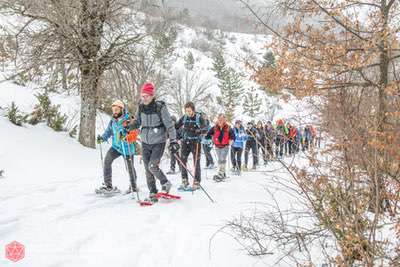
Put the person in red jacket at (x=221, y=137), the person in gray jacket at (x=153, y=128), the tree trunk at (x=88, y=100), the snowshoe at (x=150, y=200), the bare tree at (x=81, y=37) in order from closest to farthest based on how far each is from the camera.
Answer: the snowshoe at (x=150, y=200) → the person in gray jacket at (x=153, y=128) → the person in red jacket at (x=221, y=137) → the bare tree at (x=81, y=37) → the tree trunk at (x=88, y=100)

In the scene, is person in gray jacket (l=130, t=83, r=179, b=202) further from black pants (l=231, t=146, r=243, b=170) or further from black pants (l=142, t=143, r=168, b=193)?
black pants (l=231, t=146, r=243, b=170)

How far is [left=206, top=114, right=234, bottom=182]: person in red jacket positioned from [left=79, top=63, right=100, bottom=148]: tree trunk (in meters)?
5.43

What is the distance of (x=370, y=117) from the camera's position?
311cm

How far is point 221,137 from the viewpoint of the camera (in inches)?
409

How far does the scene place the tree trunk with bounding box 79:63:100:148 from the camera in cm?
1334

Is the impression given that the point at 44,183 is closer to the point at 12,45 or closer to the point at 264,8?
the point at 264,8

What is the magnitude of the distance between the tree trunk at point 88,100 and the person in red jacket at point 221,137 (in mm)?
5427

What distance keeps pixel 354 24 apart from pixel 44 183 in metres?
6.73

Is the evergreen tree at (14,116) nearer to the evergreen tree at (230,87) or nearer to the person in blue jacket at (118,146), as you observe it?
the person in blue jacket at (118,146)

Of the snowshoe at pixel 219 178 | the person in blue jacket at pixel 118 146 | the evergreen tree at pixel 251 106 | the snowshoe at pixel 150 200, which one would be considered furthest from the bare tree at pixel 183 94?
the evergreen tree at pixel 251 106

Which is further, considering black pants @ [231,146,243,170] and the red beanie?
black pants @ [231,146,243,170]

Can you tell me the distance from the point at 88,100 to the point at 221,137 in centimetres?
595

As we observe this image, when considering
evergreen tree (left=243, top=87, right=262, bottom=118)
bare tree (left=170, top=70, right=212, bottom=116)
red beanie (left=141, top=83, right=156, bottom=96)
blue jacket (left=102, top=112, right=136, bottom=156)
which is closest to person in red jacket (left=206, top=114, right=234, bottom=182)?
blue jacket (left=102, top=112, right=136, bottom=156)

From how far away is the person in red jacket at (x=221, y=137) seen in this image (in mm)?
10266
